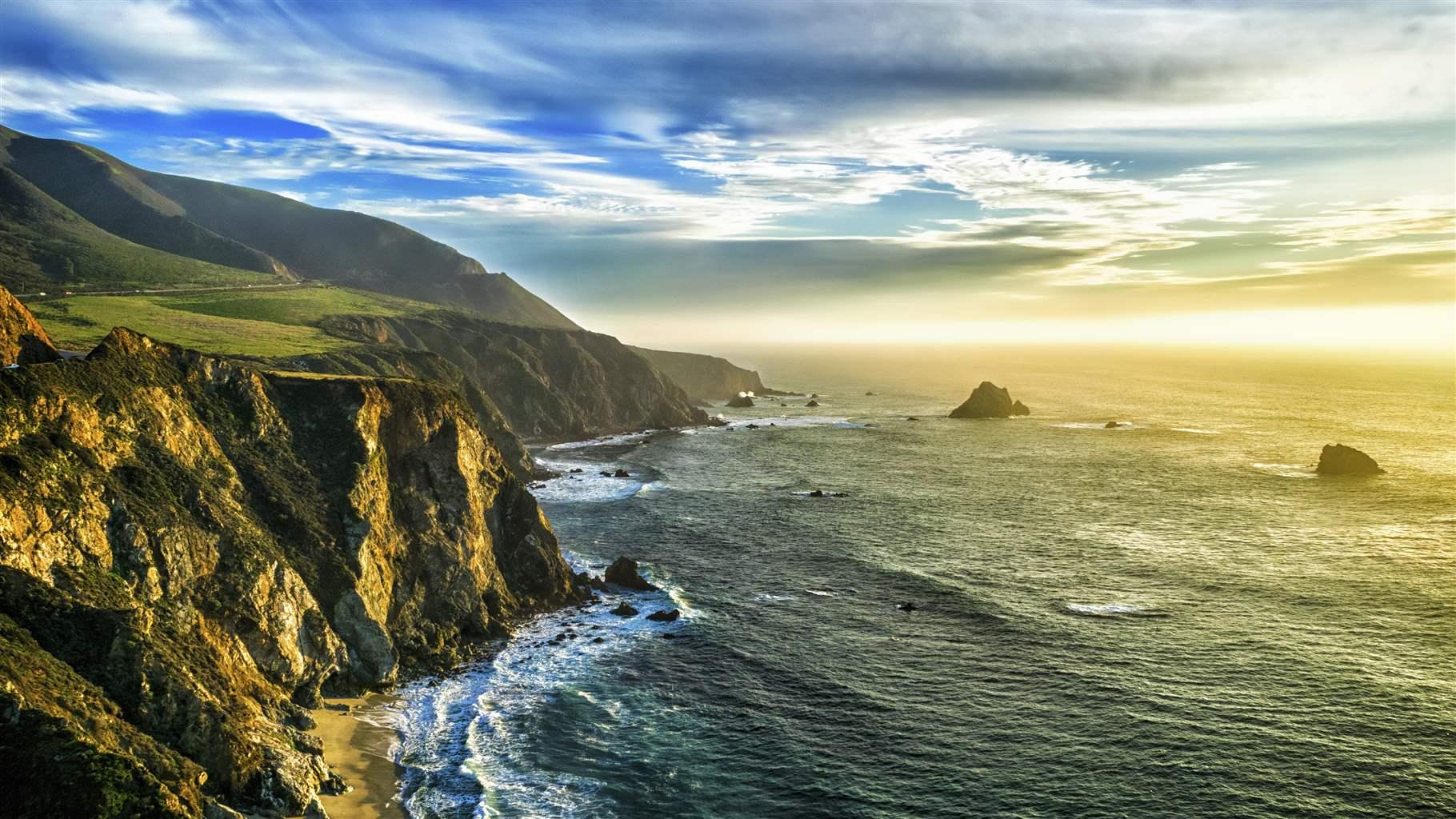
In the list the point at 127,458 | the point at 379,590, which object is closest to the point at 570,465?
the point at 379,590

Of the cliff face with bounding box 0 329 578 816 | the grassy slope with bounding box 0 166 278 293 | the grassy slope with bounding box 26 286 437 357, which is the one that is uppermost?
the grassy slope with bounding box 0 166 278 293

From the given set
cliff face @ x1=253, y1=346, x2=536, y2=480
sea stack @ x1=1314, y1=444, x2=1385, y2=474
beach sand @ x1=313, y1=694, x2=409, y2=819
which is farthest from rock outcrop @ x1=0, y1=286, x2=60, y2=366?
sea stack @ x1=1314, y1=444, x2=1385, y2=474

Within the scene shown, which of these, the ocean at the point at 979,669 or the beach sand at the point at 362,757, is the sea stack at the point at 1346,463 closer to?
the ocean at the point at 979,669

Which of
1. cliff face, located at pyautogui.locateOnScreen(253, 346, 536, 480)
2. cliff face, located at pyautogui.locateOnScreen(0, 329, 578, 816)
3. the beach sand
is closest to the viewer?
cliff face, located at pyautogui.locateOnScreen(0, 329, 578, 816)

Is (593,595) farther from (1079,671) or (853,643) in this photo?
(1079,671)

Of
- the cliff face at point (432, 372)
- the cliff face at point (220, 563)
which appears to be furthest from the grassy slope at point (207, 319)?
the cliff face at point (220, 563)

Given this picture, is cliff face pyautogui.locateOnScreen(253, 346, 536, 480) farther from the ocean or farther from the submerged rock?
the submerged rock

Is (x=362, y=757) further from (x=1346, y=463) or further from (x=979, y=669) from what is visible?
(x=1346, y=463)
